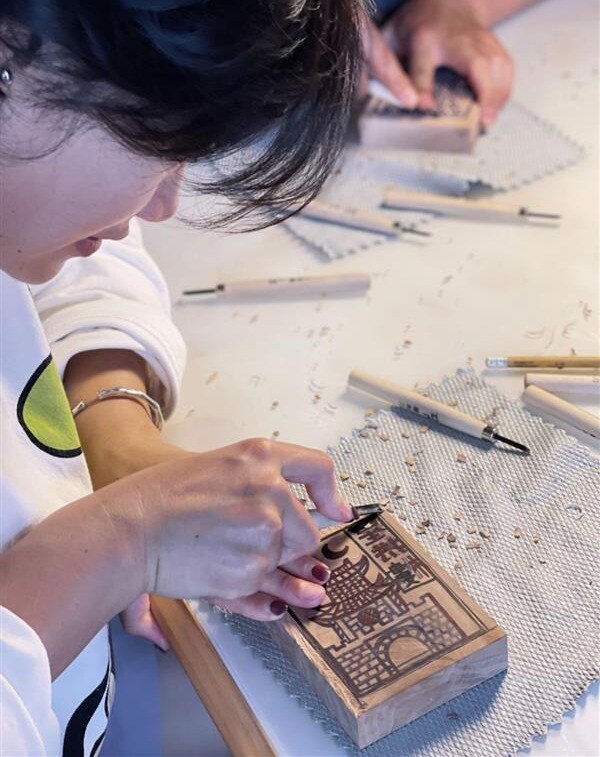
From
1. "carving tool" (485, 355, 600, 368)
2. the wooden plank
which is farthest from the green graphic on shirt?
"carving tool" (485, 355, 600, 368)

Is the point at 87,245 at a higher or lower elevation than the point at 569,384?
higher

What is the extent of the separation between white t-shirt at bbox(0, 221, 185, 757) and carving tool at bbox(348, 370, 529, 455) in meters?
0.15

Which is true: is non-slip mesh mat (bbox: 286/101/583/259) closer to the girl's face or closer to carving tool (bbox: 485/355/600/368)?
carving tool (bbox: 485/355/600/368)

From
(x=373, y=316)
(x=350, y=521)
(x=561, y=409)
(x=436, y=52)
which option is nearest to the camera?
(x=350, y=521)

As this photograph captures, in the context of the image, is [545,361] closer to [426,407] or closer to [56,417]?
[426,407]

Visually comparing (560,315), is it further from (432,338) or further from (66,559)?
(66,559)

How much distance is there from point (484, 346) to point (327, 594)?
1.00ft

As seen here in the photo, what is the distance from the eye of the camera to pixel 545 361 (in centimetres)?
79

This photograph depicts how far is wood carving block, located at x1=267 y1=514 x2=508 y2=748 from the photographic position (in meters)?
0.54

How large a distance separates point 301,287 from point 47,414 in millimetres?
312

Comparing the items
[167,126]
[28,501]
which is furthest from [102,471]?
[167,126]

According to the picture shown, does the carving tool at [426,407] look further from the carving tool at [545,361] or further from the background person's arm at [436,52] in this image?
the background person's arm at [436,52]

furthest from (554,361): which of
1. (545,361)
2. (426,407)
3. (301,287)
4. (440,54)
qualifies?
(440,54)

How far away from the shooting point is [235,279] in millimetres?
928
